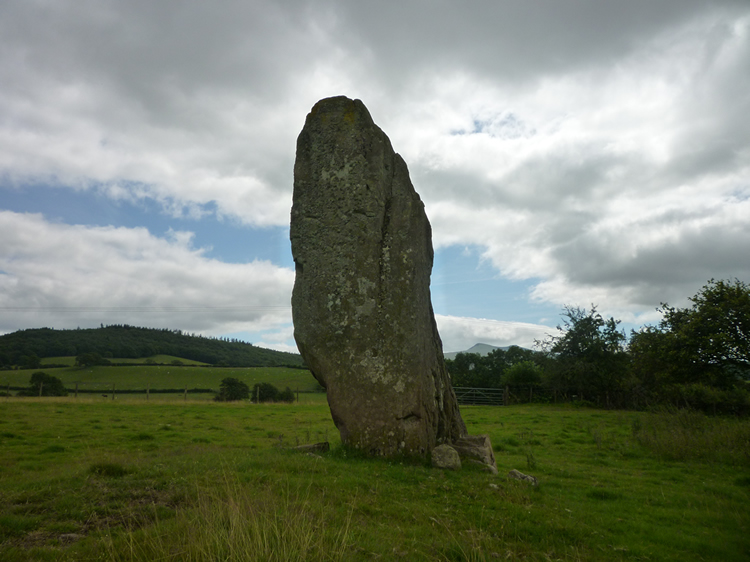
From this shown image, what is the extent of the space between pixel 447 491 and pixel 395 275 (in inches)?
194

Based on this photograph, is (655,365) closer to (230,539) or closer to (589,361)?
(589,361)

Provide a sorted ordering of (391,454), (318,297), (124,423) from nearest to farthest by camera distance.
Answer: (391,454), (318,297), (124,423)

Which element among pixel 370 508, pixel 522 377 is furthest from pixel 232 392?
pixel 370 508

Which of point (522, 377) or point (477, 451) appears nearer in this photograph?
point (477, 451)

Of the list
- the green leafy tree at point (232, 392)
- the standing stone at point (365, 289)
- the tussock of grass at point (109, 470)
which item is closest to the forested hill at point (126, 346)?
the green leafy tree at point (232, 392)

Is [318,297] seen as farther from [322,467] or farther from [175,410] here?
[175,410]

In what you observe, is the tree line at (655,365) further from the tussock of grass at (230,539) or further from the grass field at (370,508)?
the tussock of grass at (230,539)

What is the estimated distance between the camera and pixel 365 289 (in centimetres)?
1071

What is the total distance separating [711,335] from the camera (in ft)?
87.4

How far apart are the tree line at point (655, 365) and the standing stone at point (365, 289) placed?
1583 cm

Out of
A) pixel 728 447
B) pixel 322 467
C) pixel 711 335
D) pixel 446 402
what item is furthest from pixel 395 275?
pixel 711 335

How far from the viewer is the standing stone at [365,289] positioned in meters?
10.0

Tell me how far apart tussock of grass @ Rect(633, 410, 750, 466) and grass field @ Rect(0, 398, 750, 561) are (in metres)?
0.06

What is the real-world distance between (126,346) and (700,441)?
108 m
